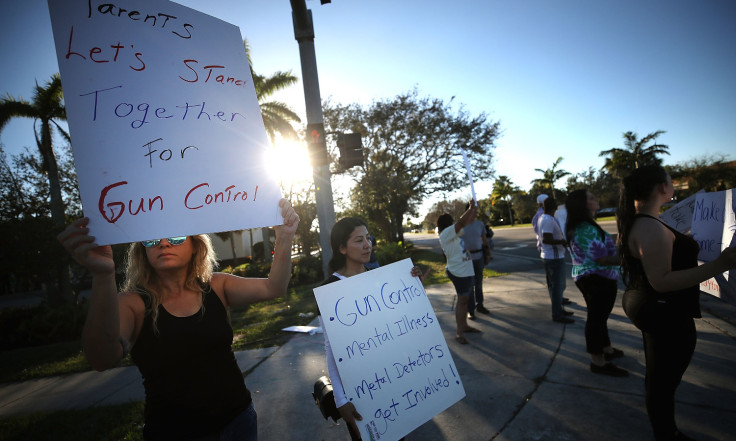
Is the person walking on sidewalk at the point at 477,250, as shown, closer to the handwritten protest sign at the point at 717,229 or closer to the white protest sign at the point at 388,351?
the handwritten protest sign at the point at 717,229

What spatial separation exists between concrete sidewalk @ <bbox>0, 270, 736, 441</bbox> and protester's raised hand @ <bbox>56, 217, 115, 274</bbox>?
248cm

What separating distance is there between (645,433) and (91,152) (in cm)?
380

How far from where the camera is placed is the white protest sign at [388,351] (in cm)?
164

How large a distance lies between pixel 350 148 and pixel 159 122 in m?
4.83

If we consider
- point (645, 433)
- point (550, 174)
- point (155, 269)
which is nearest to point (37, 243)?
point (155, 269)

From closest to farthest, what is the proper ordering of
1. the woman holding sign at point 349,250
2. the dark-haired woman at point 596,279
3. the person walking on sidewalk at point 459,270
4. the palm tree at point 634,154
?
1. the woman holding sign at point 349,250
2. the dark-haired woman at point 596,279
3. the person walking on sidewalk at point 459,270
4. the palm tree at point 634,154

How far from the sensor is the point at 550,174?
59.8m

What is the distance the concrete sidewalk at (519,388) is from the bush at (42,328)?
4.30 m

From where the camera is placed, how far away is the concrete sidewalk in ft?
8.55

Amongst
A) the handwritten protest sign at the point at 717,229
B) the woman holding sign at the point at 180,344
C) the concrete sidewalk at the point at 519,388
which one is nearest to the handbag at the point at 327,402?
the woman holding sign at the point at 180,344

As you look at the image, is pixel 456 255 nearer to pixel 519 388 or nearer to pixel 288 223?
pixel 519 388

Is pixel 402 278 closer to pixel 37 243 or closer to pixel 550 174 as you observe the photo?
pixel 37 243

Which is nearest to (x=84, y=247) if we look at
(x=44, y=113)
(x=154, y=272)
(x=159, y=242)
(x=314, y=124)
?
(x=159, y=242)

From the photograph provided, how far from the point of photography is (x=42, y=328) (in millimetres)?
8773
